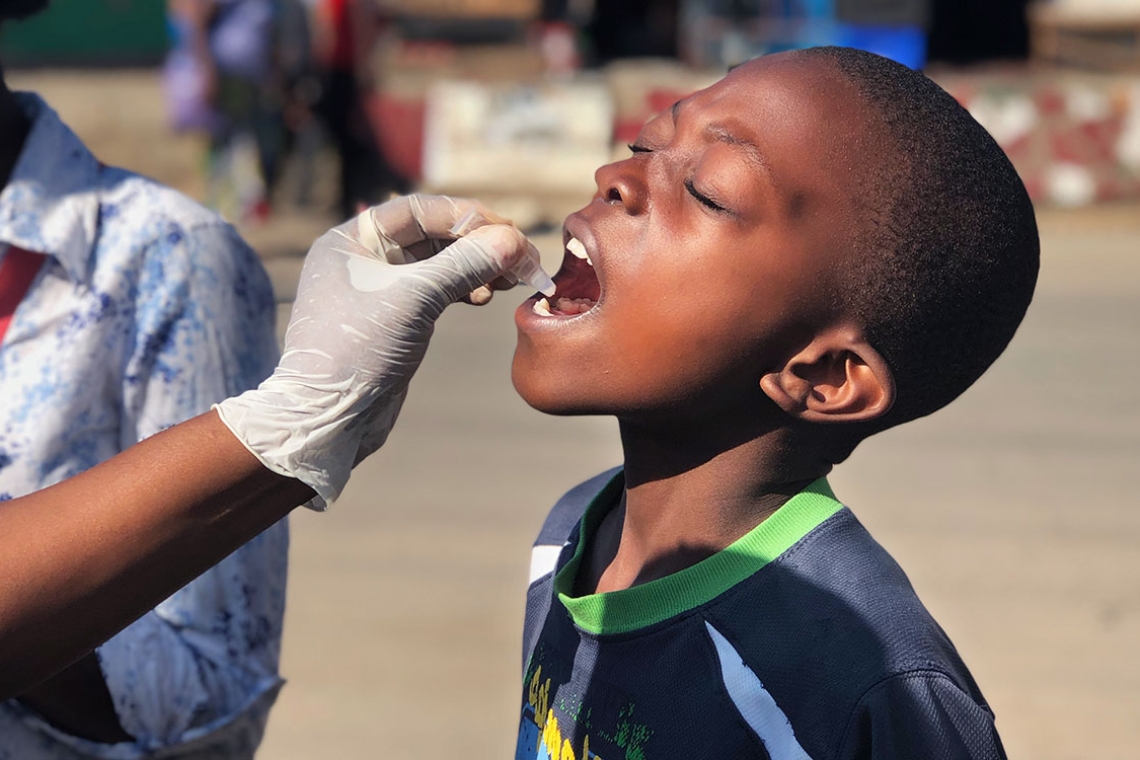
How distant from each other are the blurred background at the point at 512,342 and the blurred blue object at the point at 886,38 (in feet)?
0.10

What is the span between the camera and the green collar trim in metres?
1.59

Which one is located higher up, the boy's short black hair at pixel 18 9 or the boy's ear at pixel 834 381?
the boy's short black hair at pixel 18 9

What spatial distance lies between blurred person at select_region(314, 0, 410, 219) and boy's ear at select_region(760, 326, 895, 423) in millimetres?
9120

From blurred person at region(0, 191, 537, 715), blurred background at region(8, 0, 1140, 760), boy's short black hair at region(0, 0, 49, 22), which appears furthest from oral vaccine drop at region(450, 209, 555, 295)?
blurred background at region(8, 0, 1140, 760)

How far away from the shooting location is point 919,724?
53.5 inches

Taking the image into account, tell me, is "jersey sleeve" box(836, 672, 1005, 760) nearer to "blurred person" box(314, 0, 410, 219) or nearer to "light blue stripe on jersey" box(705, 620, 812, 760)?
"light blue stripe on jersey" box(705, 620, 812, 760)

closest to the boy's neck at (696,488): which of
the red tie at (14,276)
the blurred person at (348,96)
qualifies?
the red tie at (14,276)

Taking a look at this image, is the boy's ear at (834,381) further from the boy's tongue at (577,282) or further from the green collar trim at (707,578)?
the boy's tongue at (577,282)

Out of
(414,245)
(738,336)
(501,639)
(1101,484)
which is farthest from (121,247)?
(1101,484)

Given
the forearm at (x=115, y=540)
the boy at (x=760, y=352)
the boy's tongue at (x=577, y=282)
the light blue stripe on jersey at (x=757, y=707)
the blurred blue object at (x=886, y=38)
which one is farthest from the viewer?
the blurred blue object at (x=886, y=38)

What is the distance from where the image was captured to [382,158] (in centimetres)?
1117

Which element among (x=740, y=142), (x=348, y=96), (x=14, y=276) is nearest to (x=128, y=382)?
(x=14, y=276)

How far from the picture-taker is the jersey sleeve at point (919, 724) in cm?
135

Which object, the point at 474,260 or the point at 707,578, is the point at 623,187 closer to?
the point at 474,260
